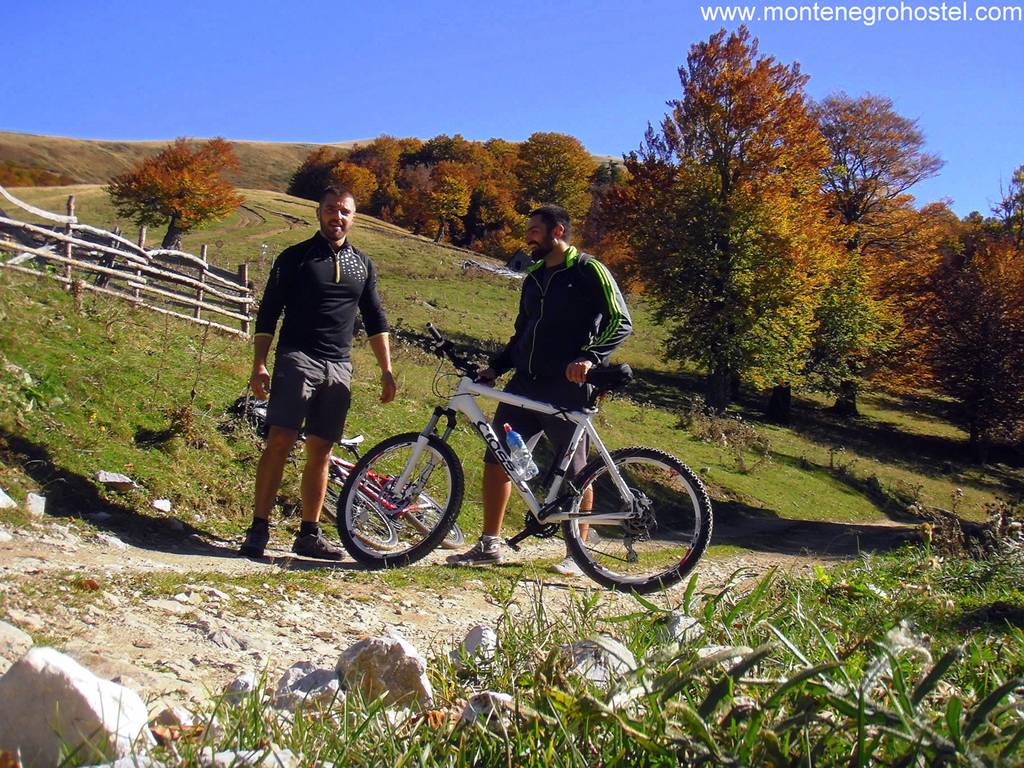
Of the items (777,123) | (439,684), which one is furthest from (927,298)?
(439,684)

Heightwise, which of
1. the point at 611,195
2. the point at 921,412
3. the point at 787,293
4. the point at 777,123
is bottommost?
the point at 921,412

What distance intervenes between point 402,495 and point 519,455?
80cm

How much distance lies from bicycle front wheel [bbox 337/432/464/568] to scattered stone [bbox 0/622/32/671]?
285cm

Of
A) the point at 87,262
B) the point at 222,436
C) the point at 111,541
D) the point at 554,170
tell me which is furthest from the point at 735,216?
the point at 554,170

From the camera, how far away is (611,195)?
2927 centimetres

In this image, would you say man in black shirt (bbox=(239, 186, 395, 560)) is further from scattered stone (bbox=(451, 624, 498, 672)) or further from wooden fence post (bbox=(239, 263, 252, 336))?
wooden fence post (bbox=(239, 263, 252, 336))

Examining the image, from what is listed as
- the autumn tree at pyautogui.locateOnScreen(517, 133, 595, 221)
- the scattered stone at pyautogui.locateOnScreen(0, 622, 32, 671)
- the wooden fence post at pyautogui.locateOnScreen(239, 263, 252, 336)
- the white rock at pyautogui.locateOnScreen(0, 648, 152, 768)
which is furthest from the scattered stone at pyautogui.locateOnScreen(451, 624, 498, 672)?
the autumn tree at pyautogui.locateOnScreen(517, 133, 595, 221)

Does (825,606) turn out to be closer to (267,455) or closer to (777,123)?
(267,455)

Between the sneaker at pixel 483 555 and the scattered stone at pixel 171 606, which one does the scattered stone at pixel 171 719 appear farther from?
the sneaker at pixel 483 555

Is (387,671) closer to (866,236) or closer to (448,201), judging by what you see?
(866,236)

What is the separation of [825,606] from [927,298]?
31.0m

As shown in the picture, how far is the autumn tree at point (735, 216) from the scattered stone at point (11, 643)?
25332mm

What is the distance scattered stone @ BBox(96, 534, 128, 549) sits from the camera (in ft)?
18.1

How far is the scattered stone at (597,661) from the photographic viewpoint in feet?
7.35
